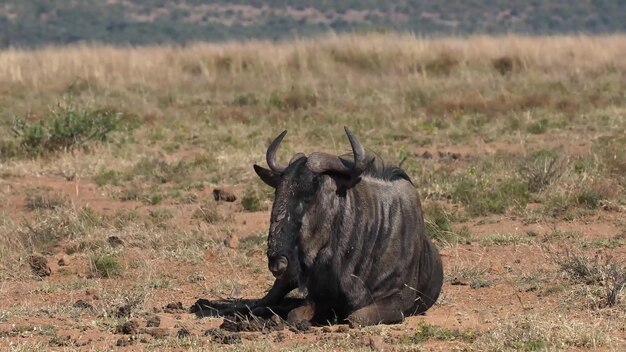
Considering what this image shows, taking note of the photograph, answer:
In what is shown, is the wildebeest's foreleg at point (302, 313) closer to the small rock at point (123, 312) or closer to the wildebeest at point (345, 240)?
→ the wildebeest at point (345, 240)

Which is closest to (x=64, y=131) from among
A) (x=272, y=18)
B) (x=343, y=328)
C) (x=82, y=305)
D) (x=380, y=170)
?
(x=82, y=305)

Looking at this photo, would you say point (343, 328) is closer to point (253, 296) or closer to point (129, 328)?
point (129, 328)

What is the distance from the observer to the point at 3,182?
13.3 meters

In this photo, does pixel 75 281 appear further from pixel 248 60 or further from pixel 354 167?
pixel 248 60

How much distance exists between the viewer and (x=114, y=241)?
34.2 feet

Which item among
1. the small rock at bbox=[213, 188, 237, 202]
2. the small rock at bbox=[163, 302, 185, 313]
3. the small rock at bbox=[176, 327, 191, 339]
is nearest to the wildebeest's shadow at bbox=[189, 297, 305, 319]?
the small rock at bbox=[163, 302, 185, 313]

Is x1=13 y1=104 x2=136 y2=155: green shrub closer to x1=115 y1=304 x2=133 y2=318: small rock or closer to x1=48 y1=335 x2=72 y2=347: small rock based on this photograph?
x1=115 y1=304 x2=133 y2=318: small rock

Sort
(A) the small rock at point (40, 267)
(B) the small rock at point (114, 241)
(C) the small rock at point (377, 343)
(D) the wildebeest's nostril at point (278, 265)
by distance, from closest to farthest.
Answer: (C) the small rock at point (377, 343) < (D) the wildebeest's nostril at point (278, 265) < (A) the small rock at point (40, 267) < (B) the small rock at point (114, 241)

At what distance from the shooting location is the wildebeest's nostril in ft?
24.1

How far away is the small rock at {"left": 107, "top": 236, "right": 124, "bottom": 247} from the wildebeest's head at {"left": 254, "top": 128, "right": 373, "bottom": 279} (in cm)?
308

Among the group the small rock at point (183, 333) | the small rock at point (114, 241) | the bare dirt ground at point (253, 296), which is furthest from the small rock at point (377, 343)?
the small rock at point (114, 241)

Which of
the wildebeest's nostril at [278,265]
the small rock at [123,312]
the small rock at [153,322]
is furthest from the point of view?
the small rock at [123,312]

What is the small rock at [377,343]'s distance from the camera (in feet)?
22.4

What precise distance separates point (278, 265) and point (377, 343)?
820mm
